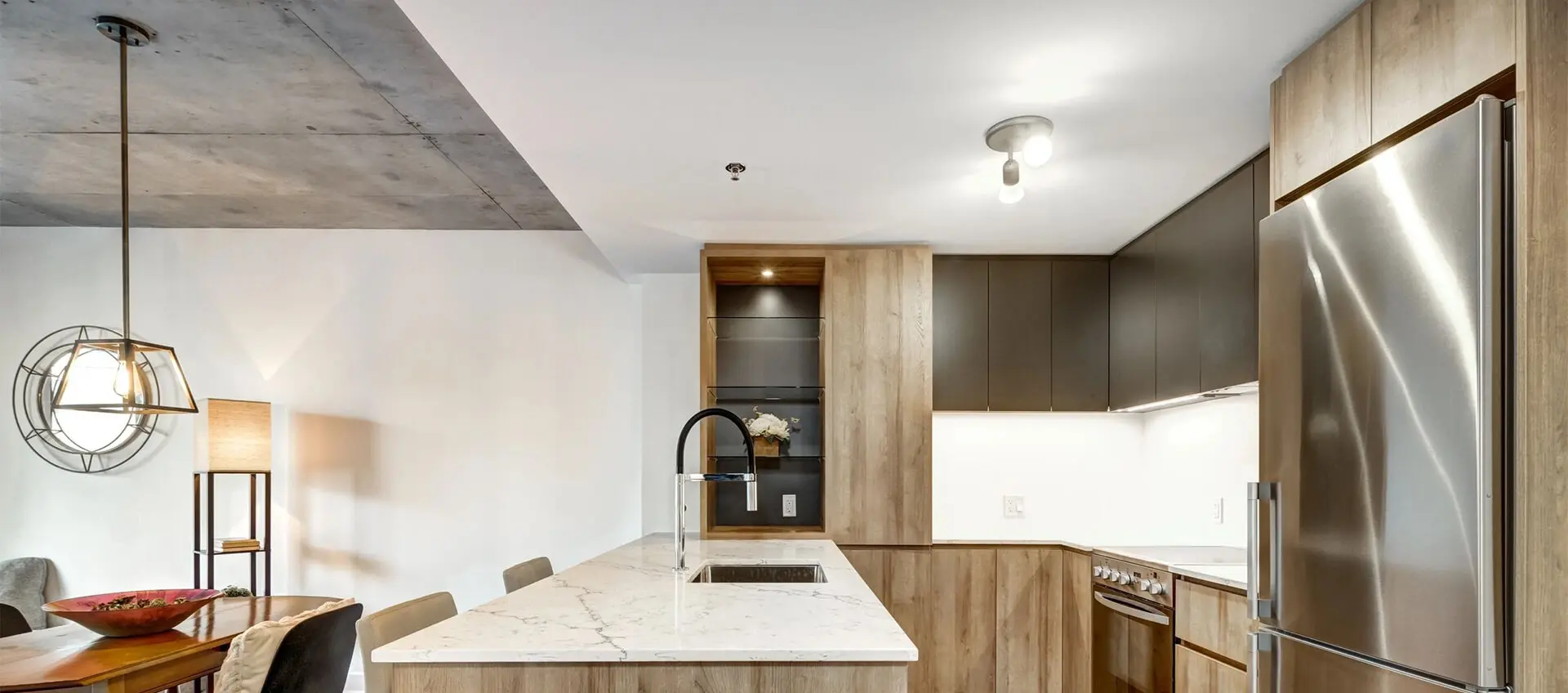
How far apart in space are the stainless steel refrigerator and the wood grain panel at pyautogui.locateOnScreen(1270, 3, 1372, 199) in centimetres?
12

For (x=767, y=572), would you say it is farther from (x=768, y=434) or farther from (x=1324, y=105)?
(x=1324, y=105)

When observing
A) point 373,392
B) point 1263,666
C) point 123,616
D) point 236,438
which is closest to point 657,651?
point 1263,666

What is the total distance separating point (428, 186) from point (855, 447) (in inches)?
88.5

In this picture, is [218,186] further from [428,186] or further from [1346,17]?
[1346,17]

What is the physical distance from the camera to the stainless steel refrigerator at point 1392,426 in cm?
151

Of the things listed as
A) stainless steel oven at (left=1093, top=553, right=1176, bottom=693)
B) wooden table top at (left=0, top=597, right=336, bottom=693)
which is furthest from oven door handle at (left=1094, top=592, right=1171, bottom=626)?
wooden table top at (left=0, top=597, right=336, bottom=693)

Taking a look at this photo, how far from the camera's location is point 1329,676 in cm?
188

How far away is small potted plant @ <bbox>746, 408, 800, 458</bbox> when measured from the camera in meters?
4.28

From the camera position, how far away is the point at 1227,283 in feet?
10.0

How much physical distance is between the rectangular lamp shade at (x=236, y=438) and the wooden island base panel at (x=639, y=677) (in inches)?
122

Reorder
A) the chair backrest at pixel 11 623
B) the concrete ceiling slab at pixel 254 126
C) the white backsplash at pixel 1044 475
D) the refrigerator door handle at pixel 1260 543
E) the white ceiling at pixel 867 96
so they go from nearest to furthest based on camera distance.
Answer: the white ceiling at pixel 867 96 < the refrigerator door handle at pixel 1260 543 < the concrete ceiling slab at pixel 254 126 < the chair backrest at pixel 11 623 < the white backsplash at pixel 1044 475

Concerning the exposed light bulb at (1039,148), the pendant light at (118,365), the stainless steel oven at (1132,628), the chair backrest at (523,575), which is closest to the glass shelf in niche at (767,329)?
the chair backrest at (523,575)

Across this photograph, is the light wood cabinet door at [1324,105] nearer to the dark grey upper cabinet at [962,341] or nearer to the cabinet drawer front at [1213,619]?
the cabinet drawer front at [1213,619]

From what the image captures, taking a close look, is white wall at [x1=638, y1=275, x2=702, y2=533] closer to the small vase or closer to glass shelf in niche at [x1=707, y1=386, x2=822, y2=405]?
glass shelf in niche at [x1=707, y1=386, x2=822, y2=405]
